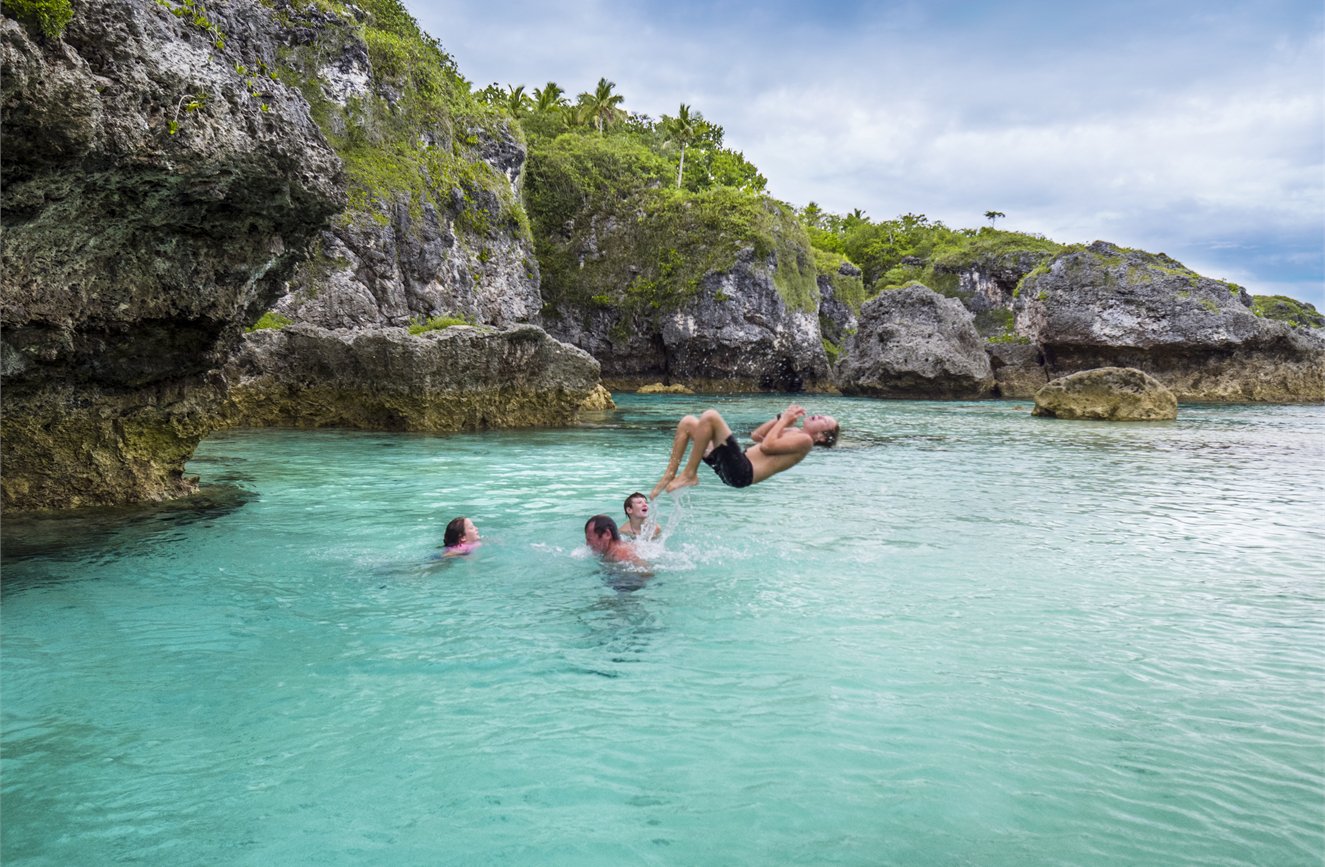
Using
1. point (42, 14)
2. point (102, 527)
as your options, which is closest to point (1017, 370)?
point (102, 527)

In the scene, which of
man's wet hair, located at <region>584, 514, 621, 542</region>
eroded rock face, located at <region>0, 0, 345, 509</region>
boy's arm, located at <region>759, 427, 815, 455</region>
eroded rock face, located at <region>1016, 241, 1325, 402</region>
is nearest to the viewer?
eroded rock face, located at <region>0, 0, 345, 509</region>

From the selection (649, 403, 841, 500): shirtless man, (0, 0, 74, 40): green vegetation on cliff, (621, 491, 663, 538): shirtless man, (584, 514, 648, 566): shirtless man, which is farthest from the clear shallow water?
(0, 0, 74, 40): green vegetation on cliff

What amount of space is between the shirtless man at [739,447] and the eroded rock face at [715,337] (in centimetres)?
4200

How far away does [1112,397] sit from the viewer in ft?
96.2

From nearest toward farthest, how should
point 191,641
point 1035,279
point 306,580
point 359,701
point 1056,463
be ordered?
point 359,701 < point 191,641 < point 306,580 < point 1056,463 < point 1035,279

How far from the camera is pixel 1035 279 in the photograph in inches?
1917

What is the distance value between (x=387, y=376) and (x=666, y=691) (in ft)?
54.7

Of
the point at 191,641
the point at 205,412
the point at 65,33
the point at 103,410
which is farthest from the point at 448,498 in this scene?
the point at 65,33

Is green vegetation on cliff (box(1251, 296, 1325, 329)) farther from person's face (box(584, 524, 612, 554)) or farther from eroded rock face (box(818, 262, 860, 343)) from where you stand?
person's face (box(584, 524, 612, 554))

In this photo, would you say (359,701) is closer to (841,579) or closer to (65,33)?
(841,579)

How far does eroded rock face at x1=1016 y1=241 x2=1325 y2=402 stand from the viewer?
43.0 meters

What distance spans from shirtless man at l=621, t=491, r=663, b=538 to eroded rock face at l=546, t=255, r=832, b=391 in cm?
4036

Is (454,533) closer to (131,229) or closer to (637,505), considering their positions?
(637,505)

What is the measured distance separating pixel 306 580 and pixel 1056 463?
15038 millimetres
